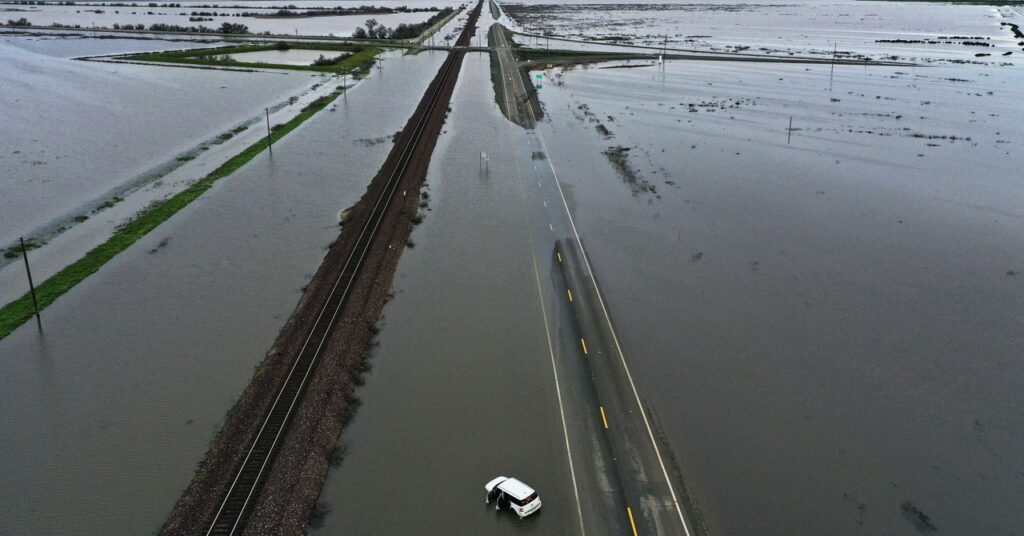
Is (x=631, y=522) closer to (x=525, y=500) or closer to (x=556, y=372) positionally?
(x=525, y=500)

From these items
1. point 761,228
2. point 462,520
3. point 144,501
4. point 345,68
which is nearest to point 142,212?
point 144,501

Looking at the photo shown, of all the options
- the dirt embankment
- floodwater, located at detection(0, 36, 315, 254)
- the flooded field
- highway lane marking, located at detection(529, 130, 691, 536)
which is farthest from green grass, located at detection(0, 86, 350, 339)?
the flooded field

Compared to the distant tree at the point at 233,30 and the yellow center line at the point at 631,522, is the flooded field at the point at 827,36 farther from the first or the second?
the yellow center line at the point at 631,522

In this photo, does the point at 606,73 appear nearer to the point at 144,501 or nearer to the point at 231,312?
the point at 231,312

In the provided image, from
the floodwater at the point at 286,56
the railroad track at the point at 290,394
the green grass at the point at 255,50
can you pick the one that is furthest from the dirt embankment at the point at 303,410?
the floodwater at the point at 286,56

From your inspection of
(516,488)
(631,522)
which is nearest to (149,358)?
(516,488)
